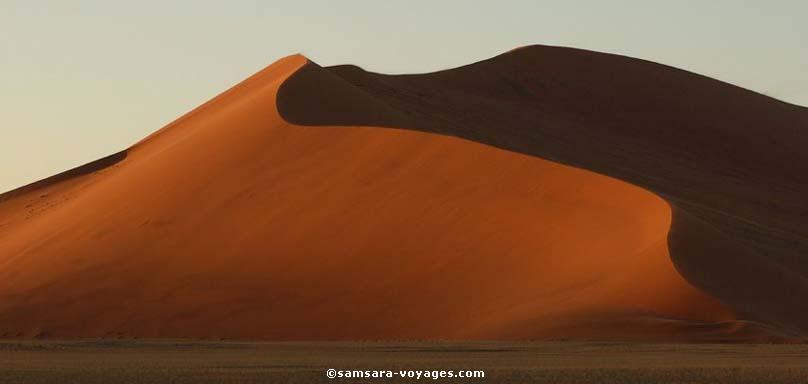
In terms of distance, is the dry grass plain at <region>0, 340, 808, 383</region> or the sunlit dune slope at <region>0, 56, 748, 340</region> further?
the sunlit dune slope at <region>0, 56, 748, 340</region>

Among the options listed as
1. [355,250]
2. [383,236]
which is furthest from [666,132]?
[355,250]

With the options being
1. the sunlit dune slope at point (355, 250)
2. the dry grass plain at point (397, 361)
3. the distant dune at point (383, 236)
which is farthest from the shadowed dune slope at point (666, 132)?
the dry grass plain at point (397, 361)

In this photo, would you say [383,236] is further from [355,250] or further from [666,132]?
[666,132]

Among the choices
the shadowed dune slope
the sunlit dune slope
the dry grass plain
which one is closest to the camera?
the dry grass plain

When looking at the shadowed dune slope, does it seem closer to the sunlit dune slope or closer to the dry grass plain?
the sunlit dune slope

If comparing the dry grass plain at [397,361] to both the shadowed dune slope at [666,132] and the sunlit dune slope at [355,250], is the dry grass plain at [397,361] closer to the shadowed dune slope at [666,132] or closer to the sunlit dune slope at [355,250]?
the sunlit dune slope at [355,250]

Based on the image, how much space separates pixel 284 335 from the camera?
35.3 m

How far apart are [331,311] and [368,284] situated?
133 centimetres

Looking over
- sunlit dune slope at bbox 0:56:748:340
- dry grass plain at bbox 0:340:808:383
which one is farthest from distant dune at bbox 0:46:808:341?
dry grass plain at bbox 0:340:808:383

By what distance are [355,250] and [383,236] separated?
2.69 ft

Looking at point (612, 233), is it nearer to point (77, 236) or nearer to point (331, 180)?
point (331, 180)

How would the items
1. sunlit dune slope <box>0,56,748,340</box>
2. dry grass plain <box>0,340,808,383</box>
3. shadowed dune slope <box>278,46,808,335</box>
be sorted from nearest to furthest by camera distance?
1. dry grass plain <box>0,340,808,383</box>
2. sunlit dune slope <box>0,56,748,340</box>
3. shadowed dune slope <box>278,46,808,335</box>

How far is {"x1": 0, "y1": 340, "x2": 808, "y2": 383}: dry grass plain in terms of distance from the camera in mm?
21562

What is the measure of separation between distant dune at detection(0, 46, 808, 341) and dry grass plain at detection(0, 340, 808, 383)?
301 centimetres
